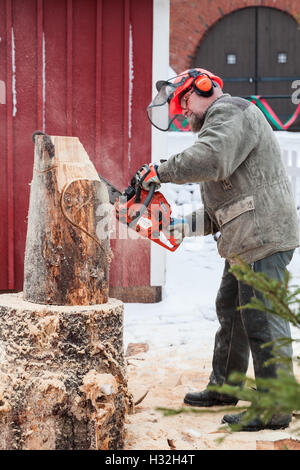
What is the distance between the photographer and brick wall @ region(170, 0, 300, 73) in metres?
11.3

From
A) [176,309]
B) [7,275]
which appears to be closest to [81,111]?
[7,275]

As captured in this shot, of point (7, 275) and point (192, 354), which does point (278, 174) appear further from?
point (7, 275)

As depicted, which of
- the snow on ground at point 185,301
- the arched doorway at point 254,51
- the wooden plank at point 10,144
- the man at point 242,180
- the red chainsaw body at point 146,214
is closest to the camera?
the man at point 242,180

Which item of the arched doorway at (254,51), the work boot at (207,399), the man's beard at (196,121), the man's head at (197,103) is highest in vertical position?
the arched doorway at (254,51)

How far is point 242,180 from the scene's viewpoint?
9.21ft

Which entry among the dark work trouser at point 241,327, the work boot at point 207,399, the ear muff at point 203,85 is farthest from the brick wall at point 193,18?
the work boot at point 207,399

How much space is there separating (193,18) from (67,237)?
33.1ft

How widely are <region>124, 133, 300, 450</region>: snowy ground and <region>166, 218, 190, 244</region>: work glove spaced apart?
101cm

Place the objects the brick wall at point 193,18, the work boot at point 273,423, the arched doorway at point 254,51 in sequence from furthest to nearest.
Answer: the arched doorway at point 254,51 → the brick wall at point 193,18 → the work boot at point 273,423

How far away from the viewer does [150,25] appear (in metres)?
5.61

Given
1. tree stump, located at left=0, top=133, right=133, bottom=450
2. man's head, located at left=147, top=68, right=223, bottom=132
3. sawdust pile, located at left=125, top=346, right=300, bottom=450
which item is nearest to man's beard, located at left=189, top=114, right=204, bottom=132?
man's head, located at left=147, top=68, right=223, bottom=132

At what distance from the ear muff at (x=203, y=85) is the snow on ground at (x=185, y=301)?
85.8 inches

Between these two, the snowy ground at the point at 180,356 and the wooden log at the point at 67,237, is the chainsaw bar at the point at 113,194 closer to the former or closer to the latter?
the wooden log at the point at 67,237

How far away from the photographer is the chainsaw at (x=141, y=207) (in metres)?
2.86
